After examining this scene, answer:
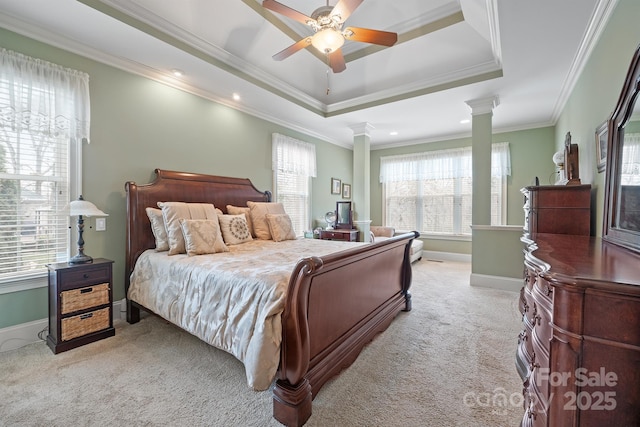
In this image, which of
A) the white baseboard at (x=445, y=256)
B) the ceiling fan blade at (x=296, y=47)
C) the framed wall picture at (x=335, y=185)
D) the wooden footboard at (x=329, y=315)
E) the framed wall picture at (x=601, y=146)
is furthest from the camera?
the framed wall picture at (x=335, y=185)

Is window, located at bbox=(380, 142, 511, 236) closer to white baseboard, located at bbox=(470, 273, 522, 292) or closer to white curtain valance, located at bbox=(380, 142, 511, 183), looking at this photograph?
white curtain valance, located at bbox=(380, 142, 511, 183)

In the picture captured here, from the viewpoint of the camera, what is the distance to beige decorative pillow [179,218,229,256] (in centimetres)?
254

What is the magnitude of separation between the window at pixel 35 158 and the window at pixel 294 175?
2.67 meters

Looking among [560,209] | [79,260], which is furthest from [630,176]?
[79,260]

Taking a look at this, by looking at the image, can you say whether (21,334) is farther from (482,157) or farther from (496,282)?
(482,157)

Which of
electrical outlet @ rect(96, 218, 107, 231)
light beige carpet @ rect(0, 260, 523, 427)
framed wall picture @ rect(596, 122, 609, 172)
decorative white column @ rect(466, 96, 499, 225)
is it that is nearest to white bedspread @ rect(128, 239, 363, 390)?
light beige carpet @ rect(0, 260, 523, 427)

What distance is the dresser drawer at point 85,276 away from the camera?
2.20 metres

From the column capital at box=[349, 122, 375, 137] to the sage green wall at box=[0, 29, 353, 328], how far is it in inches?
87.3

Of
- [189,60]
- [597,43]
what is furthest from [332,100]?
[597,43]

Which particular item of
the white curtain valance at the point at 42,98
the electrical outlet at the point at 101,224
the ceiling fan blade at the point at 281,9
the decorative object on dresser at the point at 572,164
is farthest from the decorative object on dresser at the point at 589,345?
the white curtain valance at the point at 42,98

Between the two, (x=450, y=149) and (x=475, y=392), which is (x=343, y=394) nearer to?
(x=475, y=392)

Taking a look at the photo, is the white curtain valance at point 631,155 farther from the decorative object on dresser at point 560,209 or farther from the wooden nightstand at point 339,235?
the wooden nightstand at point 339,235

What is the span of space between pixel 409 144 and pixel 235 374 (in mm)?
6059

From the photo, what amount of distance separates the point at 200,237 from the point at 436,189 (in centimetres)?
532
